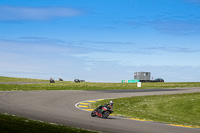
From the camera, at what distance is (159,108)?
31.8 m

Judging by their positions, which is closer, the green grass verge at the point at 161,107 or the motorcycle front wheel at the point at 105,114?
the motorcycle front wheel at the point at 105,114

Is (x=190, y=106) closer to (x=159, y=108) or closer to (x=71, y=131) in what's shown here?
(x=159, y=108)

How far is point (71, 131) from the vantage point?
13734mm

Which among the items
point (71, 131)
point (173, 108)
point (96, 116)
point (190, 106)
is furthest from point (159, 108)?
point (71, 131)

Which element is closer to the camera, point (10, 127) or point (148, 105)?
point (10, 127)

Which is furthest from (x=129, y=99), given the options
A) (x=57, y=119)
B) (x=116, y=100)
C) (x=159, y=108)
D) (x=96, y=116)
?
(x=57, y=119)

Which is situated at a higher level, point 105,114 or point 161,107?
point 105,114

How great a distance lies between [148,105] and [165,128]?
15695 millimetres

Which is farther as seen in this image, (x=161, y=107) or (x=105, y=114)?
(x=161, y=107)

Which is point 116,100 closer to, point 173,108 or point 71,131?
point 173,108

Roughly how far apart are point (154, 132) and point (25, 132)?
22.8ft

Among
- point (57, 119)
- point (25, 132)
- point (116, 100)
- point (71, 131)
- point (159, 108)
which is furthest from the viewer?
point (116, 100)

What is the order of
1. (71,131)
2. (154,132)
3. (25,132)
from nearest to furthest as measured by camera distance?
(25,132), (71,131), (154,132)

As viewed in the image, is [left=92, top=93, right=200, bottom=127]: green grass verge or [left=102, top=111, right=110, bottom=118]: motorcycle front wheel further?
[left=92, top=93, right=200, bottom=127]: green grass verge
